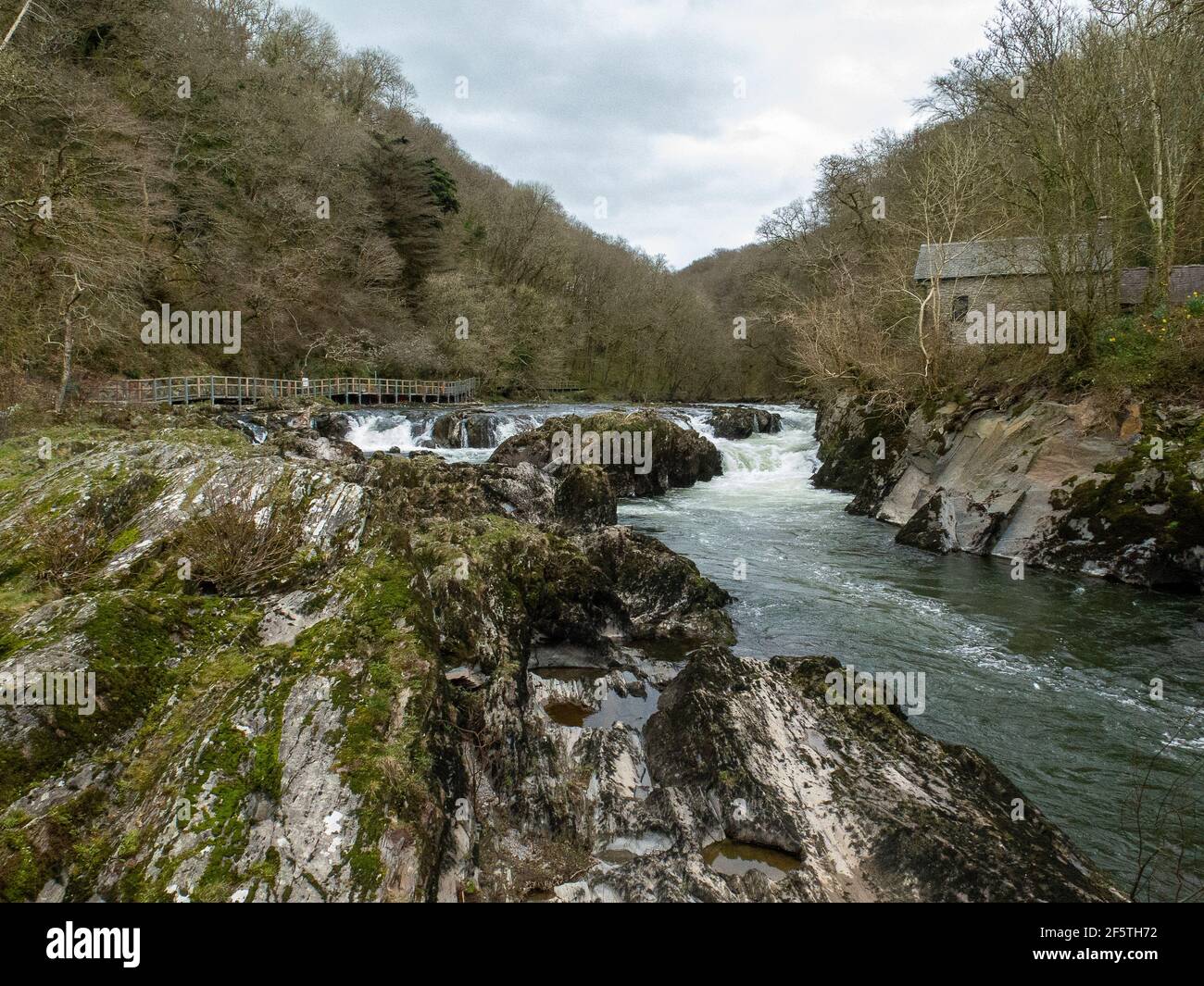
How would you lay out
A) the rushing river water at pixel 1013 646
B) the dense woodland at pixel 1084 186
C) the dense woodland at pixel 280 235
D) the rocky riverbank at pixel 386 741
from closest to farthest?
1. the rocky riverbank at pixel 386 741
2. the rushing river water at pixel 1013 646
3. the dense woodland at pixel 1084 186
4. the dense woodland at pixel 280 235

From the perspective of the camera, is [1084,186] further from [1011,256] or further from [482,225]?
[482,225]

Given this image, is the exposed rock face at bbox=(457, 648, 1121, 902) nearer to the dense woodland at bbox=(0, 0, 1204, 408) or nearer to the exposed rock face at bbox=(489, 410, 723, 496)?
the dense woodland at bbox=(0, 0, 1204, 408)

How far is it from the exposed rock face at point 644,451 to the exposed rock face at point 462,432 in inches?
204

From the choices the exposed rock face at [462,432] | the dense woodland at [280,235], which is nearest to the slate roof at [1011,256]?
the exposed rock face at [462,432]

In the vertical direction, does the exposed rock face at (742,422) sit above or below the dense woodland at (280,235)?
below

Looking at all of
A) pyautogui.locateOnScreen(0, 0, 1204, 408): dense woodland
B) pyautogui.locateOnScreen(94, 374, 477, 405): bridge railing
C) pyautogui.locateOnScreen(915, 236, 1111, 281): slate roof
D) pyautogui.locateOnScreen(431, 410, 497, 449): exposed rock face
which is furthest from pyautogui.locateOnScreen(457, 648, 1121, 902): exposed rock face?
pyautogui.locateOnScreen(94, 374, 477, 405): bridge railing

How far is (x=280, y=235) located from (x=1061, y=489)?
38.4 metres

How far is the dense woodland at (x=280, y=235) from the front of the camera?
65.2 feet

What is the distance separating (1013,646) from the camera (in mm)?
8719

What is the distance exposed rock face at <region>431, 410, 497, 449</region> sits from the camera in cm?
2622

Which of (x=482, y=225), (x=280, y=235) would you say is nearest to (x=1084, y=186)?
(x=280, y=235)

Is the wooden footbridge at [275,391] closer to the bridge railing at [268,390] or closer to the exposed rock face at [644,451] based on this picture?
the bridge railing at [268,390]
